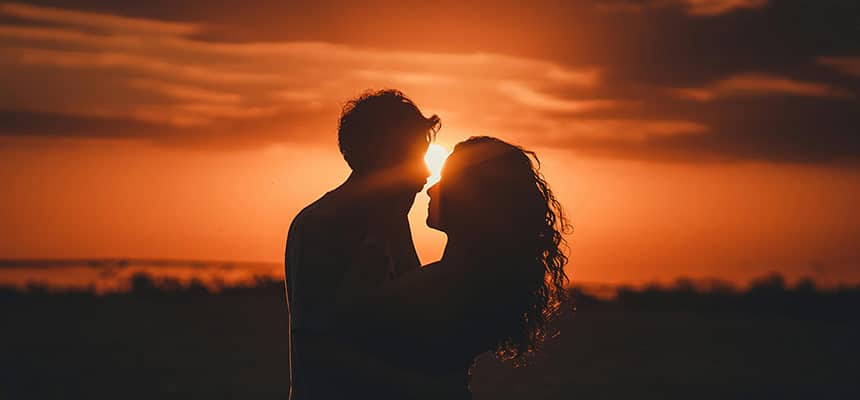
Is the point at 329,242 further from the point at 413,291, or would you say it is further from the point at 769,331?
the point at 769,331

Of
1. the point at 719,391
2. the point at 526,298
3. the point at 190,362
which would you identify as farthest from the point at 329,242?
the point at 190,362

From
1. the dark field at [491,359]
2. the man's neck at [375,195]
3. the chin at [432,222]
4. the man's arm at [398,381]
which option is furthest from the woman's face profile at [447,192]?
the dark field at [491,359]

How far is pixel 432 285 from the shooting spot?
357 cm

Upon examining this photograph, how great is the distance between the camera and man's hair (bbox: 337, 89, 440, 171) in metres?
5.19

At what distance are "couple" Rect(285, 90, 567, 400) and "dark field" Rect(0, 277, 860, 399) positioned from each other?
6.86 m

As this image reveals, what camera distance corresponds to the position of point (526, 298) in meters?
3.97

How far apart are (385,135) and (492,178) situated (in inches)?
57.5

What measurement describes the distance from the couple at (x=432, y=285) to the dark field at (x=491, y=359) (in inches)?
270

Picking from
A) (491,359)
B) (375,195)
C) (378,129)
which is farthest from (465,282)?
(491,359)

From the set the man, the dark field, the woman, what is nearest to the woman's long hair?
the woman

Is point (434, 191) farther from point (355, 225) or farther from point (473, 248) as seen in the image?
point (355, 225)

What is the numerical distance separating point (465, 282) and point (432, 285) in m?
0.13

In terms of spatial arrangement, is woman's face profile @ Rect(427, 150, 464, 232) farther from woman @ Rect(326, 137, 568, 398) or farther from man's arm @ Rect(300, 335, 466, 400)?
man's arm @ Rect(300, 335, 466, 400)

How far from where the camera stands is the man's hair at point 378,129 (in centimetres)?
519
